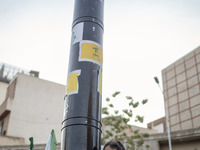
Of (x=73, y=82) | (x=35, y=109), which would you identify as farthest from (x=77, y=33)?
(x=35, y=109)

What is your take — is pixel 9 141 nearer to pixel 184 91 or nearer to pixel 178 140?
pixel 178 140

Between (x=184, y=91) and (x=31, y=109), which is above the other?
(x=184, y=91)

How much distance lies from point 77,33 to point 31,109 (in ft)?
86.3

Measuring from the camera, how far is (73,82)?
17.2ft

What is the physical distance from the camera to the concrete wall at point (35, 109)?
29.8 metres

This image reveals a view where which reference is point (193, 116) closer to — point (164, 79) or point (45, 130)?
point (164, 79)

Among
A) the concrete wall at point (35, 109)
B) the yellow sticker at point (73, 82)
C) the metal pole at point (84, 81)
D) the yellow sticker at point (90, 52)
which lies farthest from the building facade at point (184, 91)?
the yellow sticker at point (73, 82)

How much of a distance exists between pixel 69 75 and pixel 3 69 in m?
39.8

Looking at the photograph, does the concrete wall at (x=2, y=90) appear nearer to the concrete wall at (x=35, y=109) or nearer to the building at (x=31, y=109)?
the building at (x=31, y=109)

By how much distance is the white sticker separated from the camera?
5656 millimetres

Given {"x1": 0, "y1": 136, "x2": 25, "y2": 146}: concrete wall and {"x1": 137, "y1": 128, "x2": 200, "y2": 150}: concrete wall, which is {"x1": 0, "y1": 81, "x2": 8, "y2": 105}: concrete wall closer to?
{"x1": 0, "y1": 136, "x2": 25, "y2": 146}: concrete wall

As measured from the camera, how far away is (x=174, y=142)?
839 inches

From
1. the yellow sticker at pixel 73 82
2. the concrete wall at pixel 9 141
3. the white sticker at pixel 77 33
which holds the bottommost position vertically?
the yellow sticker at pixel 73 82

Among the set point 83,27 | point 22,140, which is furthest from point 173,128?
point 83,27
